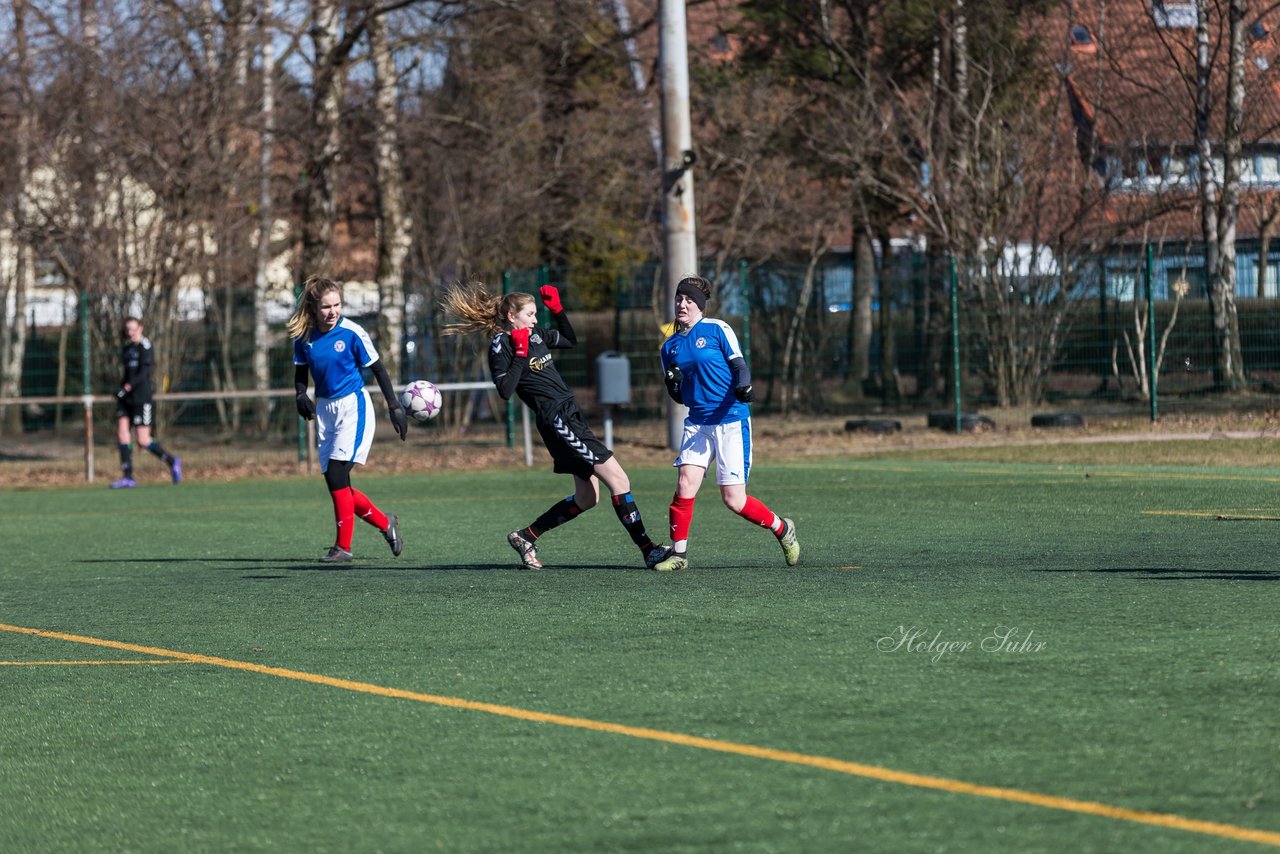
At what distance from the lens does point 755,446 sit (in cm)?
2342

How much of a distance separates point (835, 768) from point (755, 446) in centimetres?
1790

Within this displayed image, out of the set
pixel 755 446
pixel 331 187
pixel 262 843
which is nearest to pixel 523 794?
pixel 262 843

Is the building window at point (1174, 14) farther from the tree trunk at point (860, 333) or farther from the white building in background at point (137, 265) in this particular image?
the white building in background at point (137, 265)

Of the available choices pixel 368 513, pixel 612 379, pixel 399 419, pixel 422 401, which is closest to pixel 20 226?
pixel 612 379

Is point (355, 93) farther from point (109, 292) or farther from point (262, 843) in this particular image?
point (262, 843)

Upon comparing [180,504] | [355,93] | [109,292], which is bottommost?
[180,504]

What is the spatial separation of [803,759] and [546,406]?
18.5 feet

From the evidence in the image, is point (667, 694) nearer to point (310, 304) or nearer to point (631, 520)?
point (631, 520)

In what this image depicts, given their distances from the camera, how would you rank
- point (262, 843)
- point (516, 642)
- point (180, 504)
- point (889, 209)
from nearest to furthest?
1. point (262, 843)
2. point (516, 642)
3. point (180, 504)
4. point (889, 209)

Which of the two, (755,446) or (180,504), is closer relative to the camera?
(180,504)

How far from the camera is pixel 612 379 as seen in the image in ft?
74.2

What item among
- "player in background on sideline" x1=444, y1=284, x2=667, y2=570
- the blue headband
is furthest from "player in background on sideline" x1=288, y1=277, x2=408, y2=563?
the blue headband

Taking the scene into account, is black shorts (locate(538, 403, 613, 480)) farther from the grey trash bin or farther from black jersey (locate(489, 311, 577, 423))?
the grey trash bin

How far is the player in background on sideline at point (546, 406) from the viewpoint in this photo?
36.1 feet
